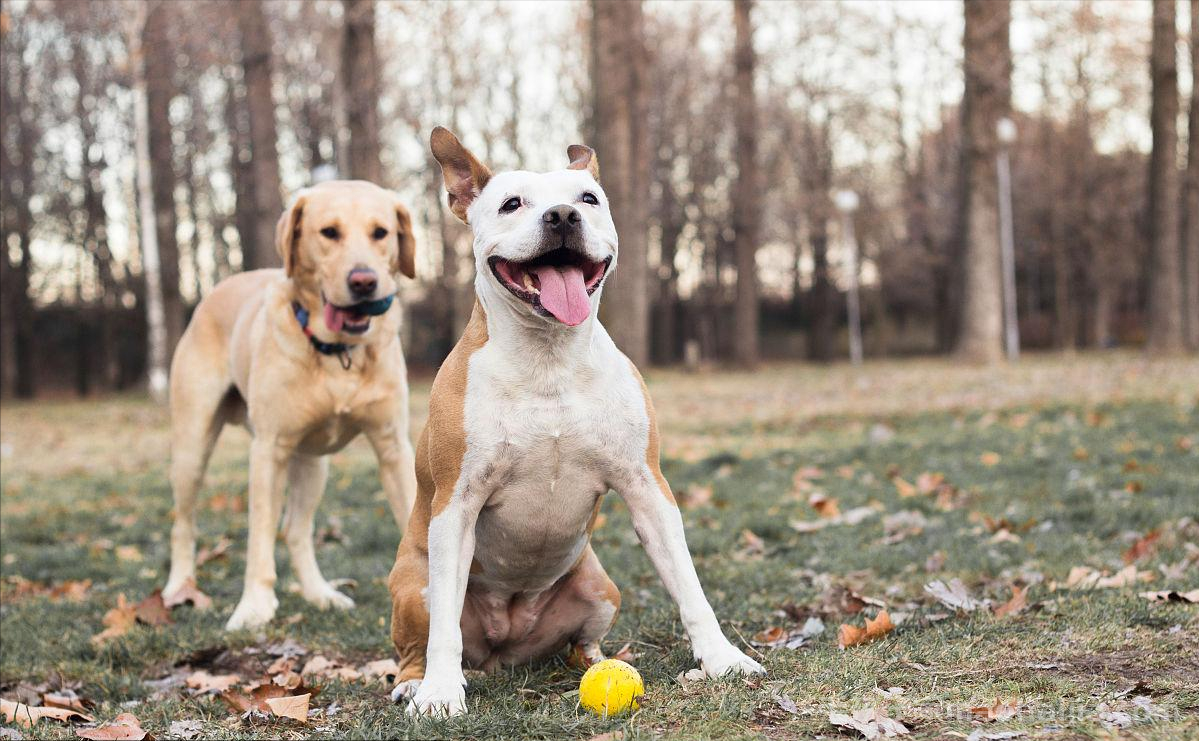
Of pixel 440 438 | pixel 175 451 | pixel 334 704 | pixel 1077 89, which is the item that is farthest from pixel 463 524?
pixel 1077 89

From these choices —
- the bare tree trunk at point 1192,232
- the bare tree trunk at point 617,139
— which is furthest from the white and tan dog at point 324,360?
the bare tree trunk at point 1192,232

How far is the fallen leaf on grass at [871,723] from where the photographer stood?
2.69 m

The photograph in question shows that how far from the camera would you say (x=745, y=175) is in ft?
81.2

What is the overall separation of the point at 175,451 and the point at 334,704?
9.26 ft

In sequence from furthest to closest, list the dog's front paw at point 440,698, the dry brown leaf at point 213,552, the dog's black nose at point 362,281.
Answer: the dry brown leaf at point 213,552 < the dog's black nose at point 362,281 < the dog's front paw at point 440,698

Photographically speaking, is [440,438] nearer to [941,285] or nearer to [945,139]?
[945,139]

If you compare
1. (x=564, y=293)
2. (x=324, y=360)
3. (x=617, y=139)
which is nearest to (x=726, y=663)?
(x=564, y=293)

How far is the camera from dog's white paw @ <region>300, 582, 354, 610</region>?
5281mm

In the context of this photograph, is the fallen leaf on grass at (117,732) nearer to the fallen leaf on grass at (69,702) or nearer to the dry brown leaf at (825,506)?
the fallen leaf on grass at (69,702)

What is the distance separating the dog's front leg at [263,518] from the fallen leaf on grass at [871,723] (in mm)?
3074

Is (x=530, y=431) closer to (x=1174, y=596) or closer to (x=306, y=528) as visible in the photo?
(x=1174, y=596)

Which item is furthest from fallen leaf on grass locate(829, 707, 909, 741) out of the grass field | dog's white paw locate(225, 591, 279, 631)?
dog's white paw locate(225, 591, 279, 631)

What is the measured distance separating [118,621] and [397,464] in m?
1.41

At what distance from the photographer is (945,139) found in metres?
36.2
